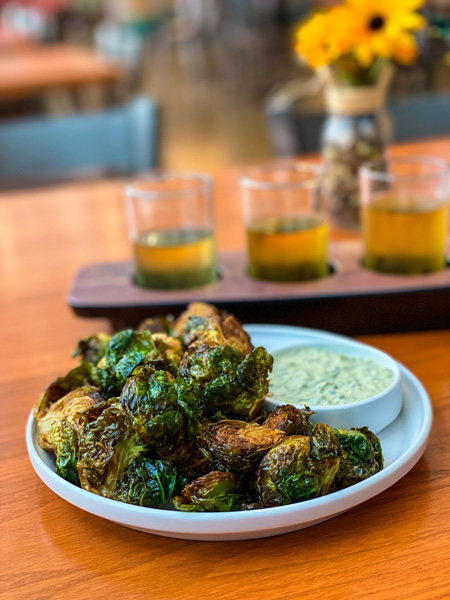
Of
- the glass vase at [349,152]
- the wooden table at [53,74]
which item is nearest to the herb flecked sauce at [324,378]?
the glass vase at [349,152]

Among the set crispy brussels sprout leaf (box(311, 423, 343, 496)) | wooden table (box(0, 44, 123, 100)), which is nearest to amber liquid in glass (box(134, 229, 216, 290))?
crispy brussels sprout leaf (box(311, 423, 343, 496))

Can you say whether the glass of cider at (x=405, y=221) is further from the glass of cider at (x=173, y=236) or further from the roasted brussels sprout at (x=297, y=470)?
the roasted brussels sprout at (x=297, y=470)

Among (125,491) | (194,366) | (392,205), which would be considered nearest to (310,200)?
(392,205)

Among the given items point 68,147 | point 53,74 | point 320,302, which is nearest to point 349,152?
point 320,302

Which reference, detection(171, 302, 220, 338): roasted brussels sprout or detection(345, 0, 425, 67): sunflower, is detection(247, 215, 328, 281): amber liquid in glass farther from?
detection(345, 0, 425, 67): sunflower

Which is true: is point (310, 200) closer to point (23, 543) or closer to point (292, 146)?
point (23, 543)

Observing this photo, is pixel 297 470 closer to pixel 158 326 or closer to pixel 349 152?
pixel 158 326
